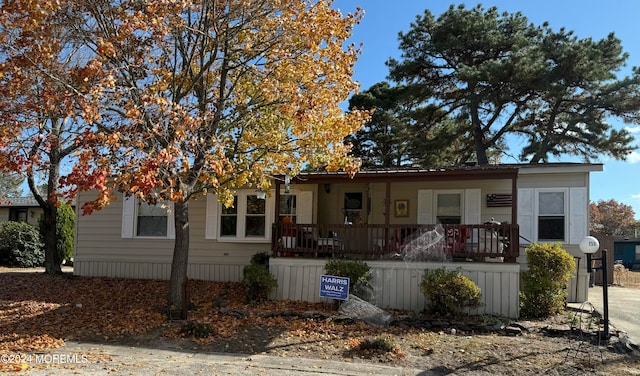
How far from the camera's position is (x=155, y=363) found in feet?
22.6

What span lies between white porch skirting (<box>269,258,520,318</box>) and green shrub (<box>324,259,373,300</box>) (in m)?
0.32

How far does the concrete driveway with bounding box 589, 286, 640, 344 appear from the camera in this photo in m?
9.37

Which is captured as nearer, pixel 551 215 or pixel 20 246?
pixel 551 215

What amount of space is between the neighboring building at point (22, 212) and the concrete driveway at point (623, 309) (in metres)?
26.1

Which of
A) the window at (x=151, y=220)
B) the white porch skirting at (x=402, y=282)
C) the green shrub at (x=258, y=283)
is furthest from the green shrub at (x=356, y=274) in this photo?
the window at (x=151, y=220)

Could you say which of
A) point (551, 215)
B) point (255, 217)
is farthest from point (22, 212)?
point (551, 215)

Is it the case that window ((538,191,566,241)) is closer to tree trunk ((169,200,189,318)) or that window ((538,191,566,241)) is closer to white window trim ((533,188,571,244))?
white window trim ((533,188,571,244))

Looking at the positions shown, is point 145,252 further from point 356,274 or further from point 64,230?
point 64,230

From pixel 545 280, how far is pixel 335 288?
13.3 feet

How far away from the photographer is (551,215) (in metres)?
12.2

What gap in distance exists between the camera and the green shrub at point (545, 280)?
9797mm

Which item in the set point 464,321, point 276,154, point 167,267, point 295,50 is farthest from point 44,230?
point 464,321

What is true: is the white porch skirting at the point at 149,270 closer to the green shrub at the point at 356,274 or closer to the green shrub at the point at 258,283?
the green shrub at the point at 258,283

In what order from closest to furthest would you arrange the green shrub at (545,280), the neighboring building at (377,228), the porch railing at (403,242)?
the green shrub at (545,280), the porch railing at (403,242), the neighboring building at (377,228)
